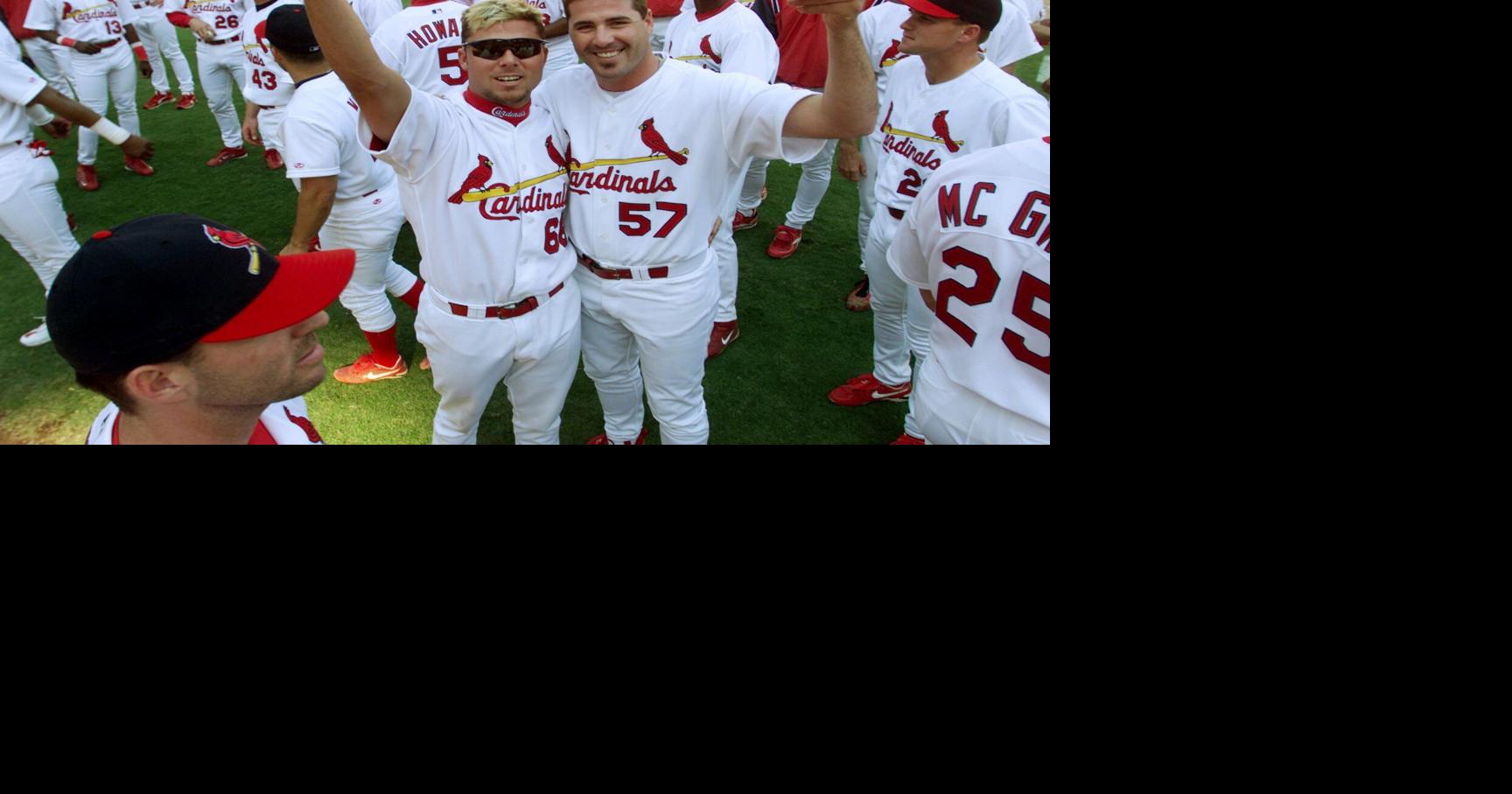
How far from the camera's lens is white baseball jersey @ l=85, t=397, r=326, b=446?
1.84 meters

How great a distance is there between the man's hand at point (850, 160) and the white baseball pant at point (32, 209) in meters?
4.13

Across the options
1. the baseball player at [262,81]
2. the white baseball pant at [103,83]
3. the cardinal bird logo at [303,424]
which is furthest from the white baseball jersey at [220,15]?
the cardinal bird logo at [303,424]

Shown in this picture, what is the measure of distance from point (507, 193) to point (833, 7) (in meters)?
1.31

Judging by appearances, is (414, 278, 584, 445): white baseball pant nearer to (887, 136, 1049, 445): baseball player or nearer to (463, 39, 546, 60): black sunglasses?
(463, 39, 546, 60): black sunglasses

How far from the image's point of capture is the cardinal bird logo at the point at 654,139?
291 cm

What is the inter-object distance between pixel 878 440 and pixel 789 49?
2.99 metres

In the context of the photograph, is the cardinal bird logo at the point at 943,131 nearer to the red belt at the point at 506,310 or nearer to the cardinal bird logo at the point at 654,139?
the cardinal bird logo at the point at 654,139

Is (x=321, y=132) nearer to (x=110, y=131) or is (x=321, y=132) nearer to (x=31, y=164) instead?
(x=110, y=131)

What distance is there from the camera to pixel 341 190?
13.7ft

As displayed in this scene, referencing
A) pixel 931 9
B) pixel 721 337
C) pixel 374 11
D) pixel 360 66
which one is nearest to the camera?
pixel 360 66

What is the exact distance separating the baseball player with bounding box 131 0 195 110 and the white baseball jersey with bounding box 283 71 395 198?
250 inches

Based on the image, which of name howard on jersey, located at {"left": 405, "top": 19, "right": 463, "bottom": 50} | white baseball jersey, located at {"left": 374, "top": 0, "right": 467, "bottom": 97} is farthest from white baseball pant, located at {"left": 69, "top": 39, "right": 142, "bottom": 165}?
name howard on jersey, located at {"left": 405, "top": 19, "right": 463, "bottom": 50}

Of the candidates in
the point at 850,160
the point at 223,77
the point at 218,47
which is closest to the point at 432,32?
the point at 850,160

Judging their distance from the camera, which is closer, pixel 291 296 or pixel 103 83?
pixel 291 296
